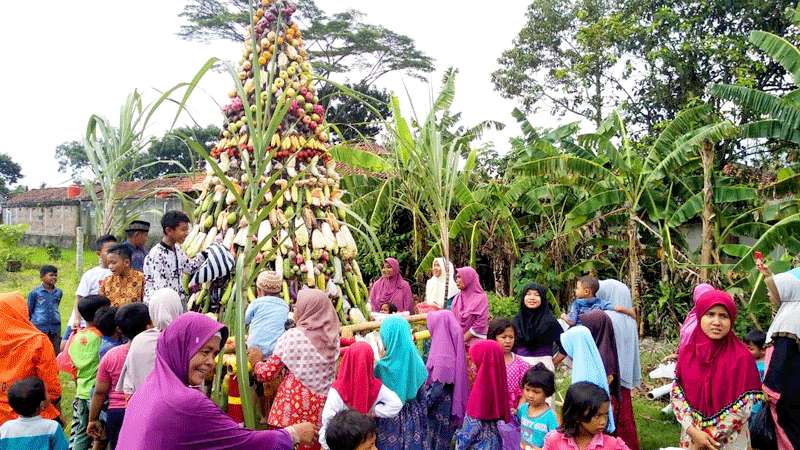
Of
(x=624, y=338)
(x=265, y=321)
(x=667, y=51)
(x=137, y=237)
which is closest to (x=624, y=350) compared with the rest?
(x=624, y=338)

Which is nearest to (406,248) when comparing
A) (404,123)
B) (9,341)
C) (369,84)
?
(404,123)

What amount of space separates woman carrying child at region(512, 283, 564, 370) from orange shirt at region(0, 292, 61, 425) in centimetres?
316

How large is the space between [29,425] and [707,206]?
836cm

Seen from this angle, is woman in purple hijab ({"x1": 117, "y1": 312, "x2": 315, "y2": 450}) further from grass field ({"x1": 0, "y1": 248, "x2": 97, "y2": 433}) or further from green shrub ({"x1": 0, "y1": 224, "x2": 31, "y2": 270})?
green shrub ({"x1": 0, "y1": 224, "x2": 31, "y2": 270})

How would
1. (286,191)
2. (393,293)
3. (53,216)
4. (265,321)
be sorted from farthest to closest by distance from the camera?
(53,216) < (393,293) < (286,191) < (265,321)

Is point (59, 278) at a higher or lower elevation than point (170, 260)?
lower

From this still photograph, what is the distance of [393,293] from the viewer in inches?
311

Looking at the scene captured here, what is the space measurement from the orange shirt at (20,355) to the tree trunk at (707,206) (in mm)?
7736

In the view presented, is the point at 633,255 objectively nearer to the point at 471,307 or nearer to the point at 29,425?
the point at 471,307

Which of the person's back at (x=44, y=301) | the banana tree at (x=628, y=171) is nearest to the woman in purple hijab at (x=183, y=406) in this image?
the person's back at (x=44, y=301)

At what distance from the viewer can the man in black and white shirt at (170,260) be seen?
13.8 feet

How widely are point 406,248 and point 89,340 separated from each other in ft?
29.2

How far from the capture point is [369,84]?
23438 mm

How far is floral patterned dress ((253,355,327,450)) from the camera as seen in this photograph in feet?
12.1
